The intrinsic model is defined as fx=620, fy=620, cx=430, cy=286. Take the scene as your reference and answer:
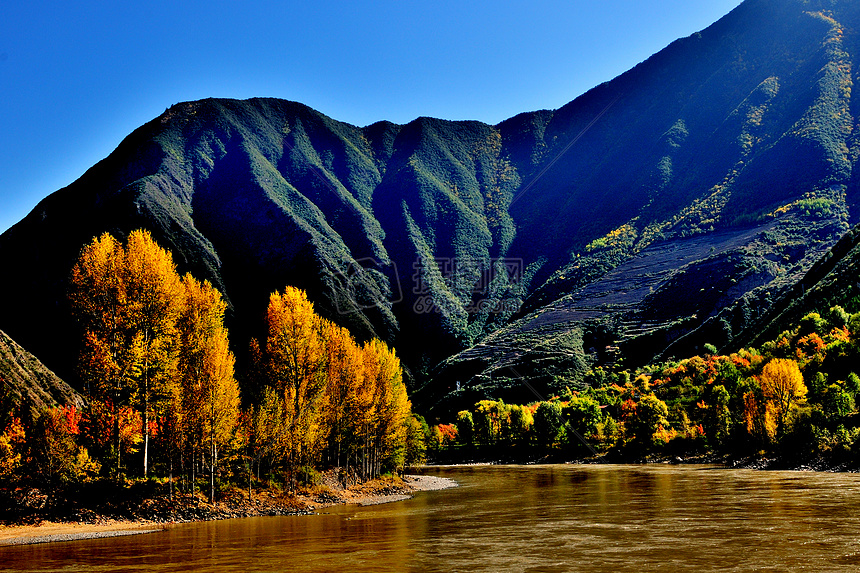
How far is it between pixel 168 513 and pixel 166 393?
684 cm

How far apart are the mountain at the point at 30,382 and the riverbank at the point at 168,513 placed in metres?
21.6

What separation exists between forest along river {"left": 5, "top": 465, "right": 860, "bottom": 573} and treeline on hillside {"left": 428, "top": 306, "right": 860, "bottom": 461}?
3202 cm

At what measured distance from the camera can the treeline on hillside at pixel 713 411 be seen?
238ft

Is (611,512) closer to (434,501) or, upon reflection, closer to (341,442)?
(434,501)

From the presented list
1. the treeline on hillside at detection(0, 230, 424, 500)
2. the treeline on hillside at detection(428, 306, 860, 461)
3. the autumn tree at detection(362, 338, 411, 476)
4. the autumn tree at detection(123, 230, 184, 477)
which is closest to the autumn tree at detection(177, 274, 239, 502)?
the treeline on hillside at detection(0, 230, 424, 500)

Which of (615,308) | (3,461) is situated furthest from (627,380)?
(3,461)

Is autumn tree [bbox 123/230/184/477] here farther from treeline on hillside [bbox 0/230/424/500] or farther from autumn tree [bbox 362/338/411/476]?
autumn tree [bbox 362/338/411/476]

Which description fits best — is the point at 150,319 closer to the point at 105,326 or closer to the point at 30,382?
the point at 105,326

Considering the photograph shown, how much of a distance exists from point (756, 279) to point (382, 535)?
170 metres

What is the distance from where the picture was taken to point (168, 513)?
3544cm

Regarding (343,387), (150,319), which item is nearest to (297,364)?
(343,387)

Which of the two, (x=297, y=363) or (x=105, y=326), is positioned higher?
(x=105, y=326)

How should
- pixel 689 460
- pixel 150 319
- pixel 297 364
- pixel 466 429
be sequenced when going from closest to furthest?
pixel 150 319
pixel 297 364
pixel 689 460
pixel 466 429

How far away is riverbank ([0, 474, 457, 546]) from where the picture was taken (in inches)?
1191
